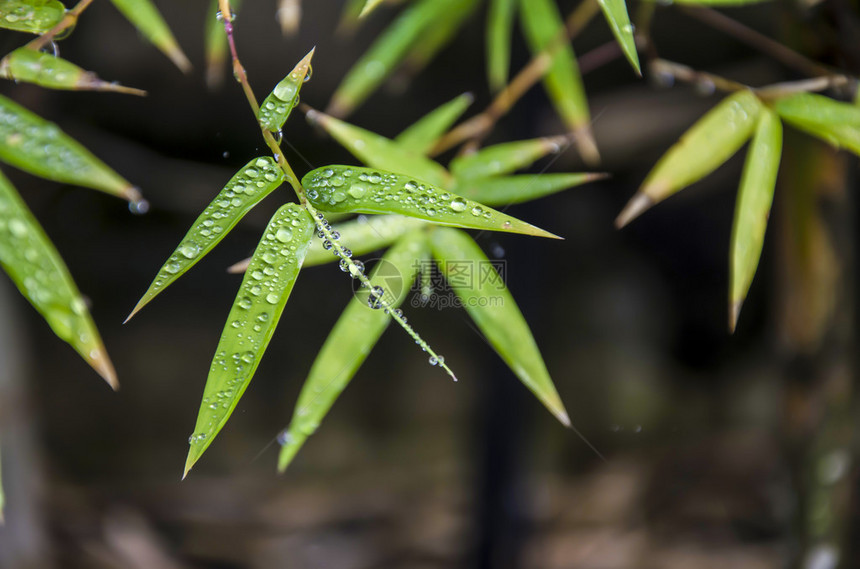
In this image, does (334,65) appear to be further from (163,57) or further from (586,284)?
(586,284)

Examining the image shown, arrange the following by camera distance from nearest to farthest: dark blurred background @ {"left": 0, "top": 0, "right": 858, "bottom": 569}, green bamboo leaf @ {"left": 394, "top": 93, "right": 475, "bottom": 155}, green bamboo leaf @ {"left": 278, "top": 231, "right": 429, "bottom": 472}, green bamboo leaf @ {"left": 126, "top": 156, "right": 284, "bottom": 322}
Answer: green bamboo leaf @ {"left": 126, "top": 156, "right": 284, "bottom": 322}
green bamboo leaf @ {"left": 278, "top": 231, "right": 429, "bottom": 472}
green bamboo leaf @ {"left": 394, "top": 93, "right": 475, "bottom": 155}
dark blurred background @ {"left": 0, "top": 0, "right": 858, "bottom": 569}

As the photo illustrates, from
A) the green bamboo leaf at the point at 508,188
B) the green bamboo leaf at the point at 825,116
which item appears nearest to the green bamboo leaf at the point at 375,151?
the green bamboo leaf at the point at 508,188

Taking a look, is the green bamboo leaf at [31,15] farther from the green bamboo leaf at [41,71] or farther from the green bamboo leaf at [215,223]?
the green bamboo leaf at [215,223]

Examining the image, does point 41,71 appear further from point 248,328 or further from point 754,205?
point 754,205

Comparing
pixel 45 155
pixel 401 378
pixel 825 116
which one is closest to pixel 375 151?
pixel 45 155

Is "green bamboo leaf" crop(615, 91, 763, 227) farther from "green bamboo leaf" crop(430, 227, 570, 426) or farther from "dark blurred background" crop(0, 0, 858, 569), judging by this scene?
"dark blurred background" crop(0, 0, 858, 569)

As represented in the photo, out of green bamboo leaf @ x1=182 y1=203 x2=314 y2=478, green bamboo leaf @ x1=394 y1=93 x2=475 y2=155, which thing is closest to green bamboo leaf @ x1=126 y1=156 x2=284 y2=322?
green bamboo leaf @ x1=182 y1=203 x2=314 y2=478
